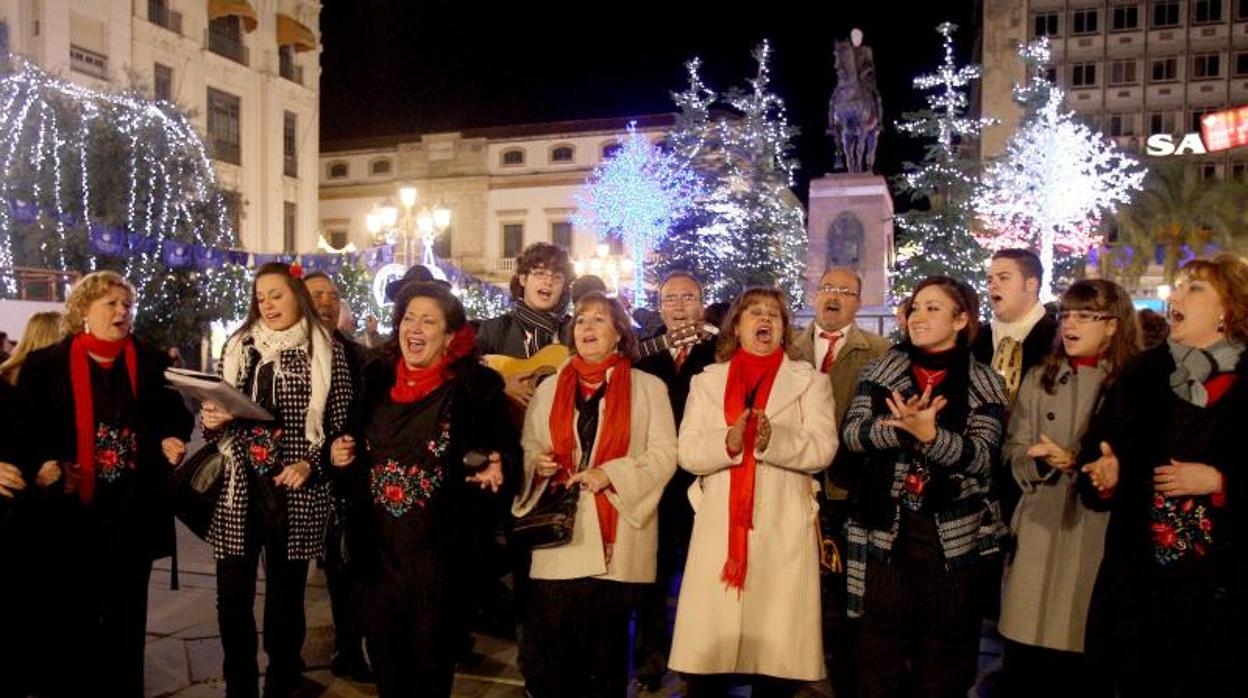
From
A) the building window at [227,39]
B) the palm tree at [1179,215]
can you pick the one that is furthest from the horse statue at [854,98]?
the palm tree at [1179,215]

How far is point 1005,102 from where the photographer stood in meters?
53.0

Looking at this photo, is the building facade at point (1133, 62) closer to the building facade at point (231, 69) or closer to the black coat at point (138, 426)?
the building facade at point (231, 69)

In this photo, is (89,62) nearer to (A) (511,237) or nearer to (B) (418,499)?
(A) (511,237)

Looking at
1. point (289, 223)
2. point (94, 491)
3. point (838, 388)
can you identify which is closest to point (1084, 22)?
point (289, 223)

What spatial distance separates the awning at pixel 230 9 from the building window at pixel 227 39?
0.38 metres

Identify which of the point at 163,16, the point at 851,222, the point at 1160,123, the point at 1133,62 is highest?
the point at 1133,62

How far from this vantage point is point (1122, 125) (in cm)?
5175

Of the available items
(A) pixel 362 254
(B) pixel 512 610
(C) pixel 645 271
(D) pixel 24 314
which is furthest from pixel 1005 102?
(B) pixel 512 610

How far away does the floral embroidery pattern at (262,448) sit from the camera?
4.14 m

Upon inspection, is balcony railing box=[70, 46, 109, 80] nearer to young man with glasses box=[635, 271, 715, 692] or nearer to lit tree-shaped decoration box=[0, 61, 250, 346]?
lit tree-shaped decoration box=[0, 61, 250, 346]

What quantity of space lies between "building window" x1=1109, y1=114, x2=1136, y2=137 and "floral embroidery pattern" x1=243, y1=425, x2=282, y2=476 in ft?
185

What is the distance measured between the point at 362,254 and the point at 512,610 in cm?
1523

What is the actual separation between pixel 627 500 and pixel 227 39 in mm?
35444

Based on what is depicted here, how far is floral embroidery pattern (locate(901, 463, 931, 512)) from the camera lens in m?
3.73
